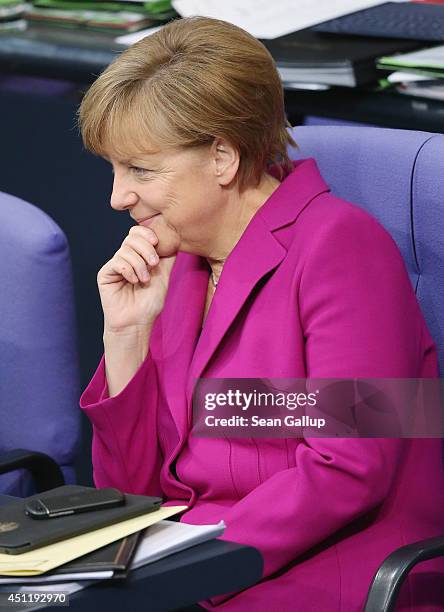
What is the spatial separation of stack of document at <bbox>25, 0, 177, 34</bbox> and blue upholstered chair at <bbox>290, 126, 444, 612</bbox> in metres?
0.84

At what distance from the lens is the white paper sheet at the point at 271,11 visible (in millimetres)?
2518

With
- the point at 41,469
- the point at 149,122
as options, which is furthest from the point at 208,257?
the point at 41,469

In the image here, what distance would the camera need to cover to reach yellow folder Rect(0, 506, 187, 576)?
1.29 m

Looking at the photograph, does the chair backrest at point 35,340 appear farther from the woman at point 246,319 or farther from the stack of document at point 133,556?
the stack of document at point 133,556

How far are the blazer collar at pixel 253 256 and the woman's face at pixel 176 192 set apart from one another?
67mm

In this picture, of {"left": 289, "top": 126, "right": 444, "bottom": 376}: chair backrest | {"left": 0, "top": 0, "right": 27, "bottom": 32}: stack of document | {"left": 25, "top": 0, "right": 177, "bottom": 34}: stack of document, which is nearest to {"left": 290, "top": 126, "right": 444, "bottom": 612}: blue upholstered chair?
{"left": 289, "top": 126, "right": 444, "bottom": 376}: chair backrest

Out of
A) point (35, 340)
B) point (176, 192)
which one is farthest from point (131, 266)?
point (35, 340)

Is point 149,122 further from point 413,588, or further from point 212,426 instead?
point 413,588

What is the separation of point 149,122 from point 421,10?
0.89 m

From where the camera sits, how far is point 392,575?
1.55 meters

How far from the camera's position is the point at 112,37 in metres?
2.71

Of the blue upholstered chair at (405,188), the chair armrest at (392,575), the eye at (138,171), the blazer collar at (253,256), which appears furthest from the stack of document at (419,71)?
the chair armrest at (392,575)

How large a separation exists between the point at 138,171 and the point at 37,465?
575 mm

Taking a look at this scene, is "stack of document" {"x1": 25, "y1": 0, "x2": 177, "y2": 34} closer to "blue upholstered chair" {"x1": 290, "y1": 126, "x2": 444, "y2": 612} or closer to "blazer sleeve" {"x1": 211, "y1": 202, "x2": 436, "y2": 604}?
"blue upholstered chair" {"x1": 290, "y1": 126, "x2": 444, "y2": 612}
